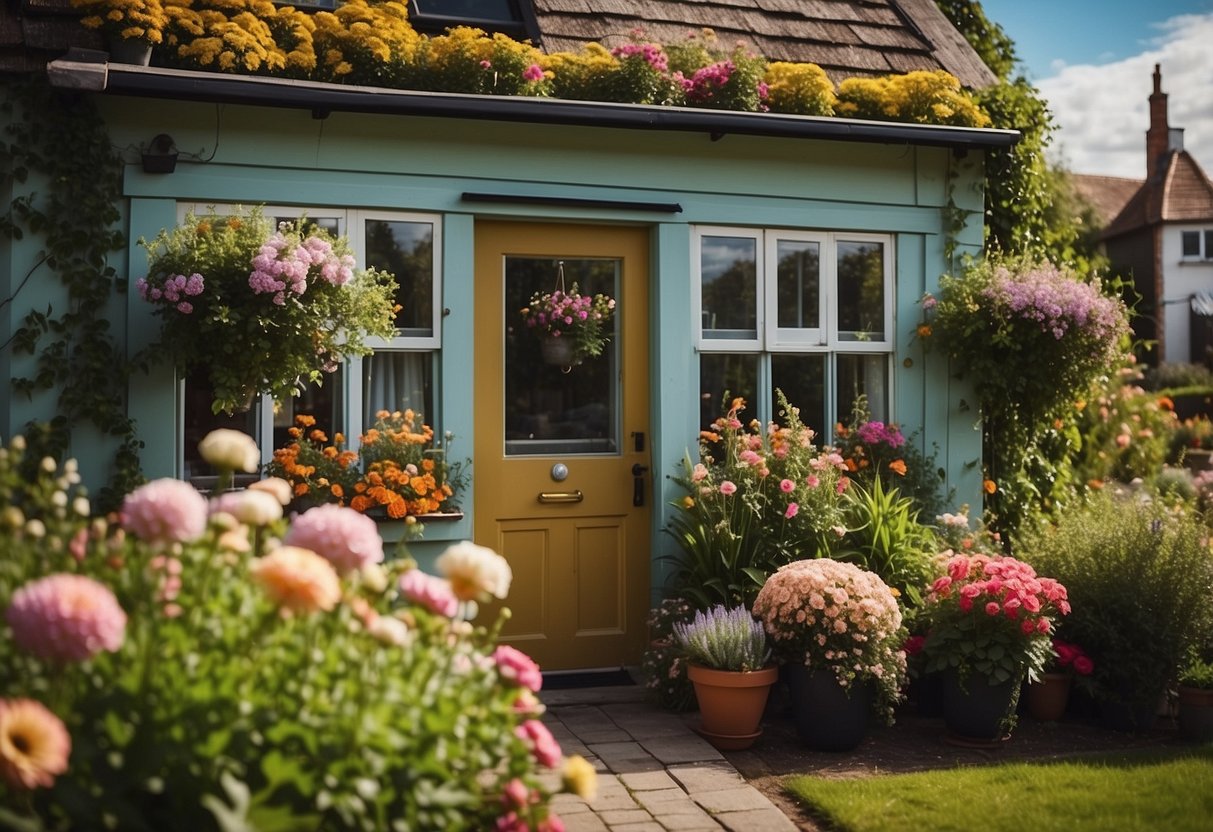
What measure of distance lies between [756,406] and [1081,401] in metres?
2.36

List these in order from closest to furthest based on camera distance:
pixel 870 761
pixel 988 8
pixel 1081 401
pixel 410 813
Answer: pixel 410 813
pixel 870 761
pixel 1081 401
pixel 988 8

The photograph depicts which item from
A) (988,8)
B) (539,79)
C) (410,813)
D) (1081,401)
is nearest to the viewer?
(410,813)

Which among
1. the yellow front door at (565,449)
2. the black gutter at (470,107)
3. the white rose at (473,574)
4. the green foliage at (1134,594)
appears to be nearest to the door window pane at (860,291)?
the black gutter at (470,107)

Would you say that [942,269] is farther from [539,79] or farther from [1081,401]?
[539,79]

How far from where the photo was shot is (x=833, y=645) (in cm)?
563

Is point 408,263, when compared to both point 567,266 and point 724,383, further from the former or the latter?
point 724,383

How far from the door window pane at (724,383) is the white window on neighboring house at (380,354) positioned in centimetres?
160

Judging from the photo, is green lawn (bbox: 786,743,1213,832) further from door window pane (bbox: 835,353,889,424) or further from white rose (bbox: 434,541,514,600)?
door window pane (bbox: 835,353,889,424)

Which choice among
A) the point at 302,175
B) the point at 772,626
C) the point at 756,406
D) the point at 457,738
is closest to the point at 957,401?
the point at 756,406

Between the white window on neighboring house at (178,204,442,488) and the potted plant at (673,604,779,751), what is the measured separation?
195cm

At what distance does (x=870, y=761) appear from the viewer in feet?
18.3

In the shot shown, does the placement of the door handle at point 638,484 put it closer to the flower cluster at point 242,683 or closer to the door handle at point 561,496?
the door handle at point 561,496

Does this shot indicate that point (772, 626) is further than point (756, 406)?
No

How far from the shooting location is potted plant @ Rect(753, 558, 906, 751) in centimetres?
557
